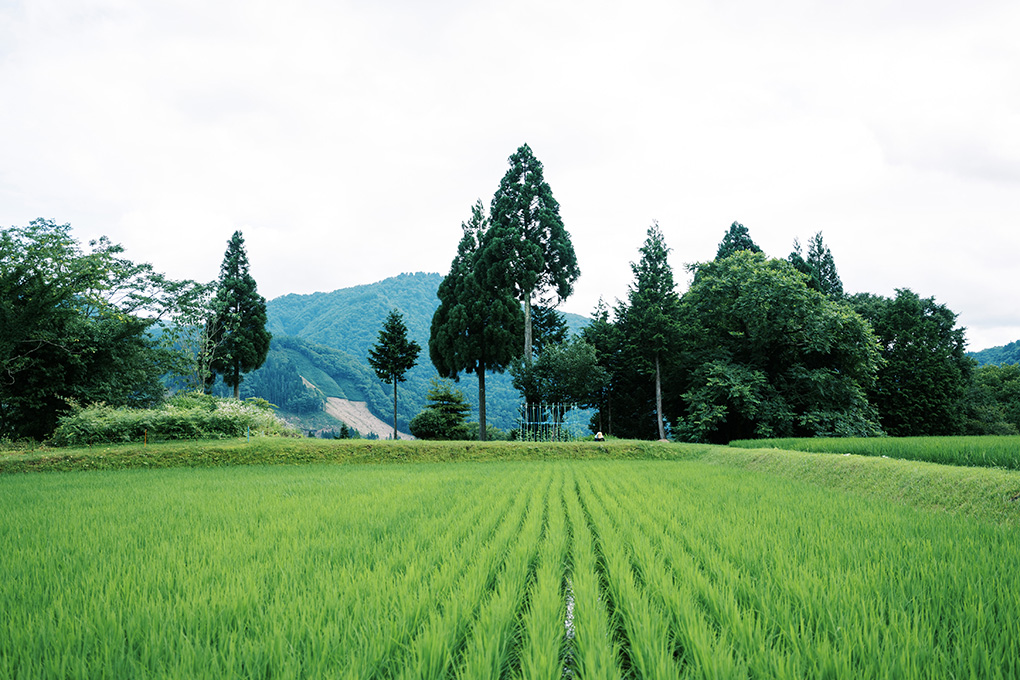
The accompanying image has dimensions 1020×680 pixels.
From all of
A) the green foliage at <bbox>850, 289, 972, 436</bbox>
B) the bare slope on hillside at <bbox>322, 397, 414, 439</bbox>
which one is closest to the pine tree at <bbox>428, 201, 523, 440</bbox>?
the green foliage at <bbox>850, 289, 972, 436</bbox>

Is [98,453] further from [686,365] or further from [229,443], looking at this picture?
[686,365]

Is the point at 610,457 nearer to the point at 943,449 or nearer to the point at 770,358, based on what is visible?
the point at 943,449

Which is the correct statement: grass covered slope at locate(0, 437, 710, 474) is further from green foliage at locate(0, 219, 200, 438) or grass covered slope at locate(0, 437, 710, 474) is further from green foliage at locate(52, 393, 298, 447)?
green foliage at locate(0, 219, 200, 438)

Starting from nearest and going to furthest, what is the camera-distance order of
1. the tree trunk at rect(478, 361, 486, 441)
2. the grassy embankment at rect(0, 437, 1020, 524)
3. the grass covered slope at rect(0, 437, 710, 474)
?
1. the grassy embankment at rect(0, 437, 1020, 524)
2. the grass covered slope at rect(0, 437, 710, 474)
3. the tree trunk at rect(478, 361, 486, 441)

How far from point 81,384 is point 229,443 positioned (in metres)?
7.39

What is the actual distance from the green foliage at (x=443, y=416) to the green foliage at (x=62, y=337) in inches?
509

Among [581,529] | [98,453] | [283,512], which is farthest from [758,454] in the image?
[98,453]

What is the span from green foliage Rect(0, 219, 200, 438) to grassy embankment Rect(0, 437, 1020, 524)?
136 inches

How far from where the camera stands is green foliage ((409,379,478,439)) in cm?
2727

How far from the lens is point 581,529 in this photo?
436cm

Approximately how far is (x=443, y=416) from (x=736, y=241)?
21.5 metres

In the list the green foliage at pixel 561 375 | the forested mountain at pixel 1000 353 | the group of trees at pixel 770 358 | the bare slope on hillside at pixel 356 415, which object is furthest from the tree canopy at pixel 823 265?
the bare slope on hillside at pixel 356 415

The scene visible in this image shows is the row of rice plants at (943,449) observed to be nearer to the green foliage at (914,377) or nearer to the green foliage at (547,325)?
the green foliage at (914,377)

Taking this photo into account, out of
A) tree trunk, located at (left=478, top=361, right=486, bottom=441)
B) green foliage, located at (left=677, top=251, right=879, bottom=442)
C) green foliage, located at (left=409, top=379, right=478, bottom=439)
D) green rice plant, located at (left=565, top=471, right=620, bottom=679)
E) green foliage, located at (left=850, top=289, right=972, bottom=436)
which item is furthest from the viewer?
green foliage, located at (left=409, top=379, right=478, bottom=439)
